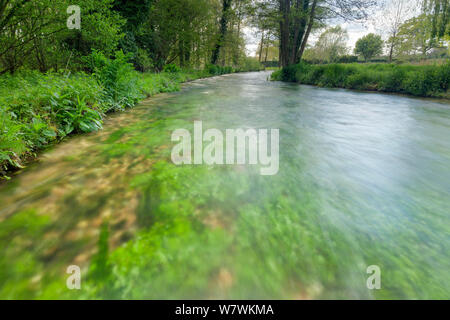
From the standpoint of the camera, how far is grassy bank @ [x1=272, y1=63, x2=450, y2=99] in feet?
23.2

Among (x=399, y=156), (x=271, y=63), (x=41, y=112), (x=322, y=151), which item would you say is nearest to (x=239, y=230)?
(x=322, y=151)

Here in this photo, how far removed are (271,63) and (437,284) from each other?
193 ft

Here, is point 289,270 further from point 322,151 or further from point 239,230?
point 322,151

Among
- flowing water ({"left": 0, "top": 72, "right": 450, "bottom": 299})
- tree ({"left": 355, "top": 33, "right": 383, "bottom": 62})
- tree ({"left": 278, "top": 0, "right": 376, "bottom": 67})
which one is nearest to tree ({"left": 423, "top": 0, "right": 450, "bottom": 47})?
tree ({"left": 278, "top": 0, "right": 376, "bottom": 67})

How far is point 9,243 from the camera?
1188 millimetres

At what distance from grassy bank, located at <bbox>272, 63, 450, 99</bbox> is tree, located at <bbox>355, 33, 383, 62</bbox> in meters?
35.0

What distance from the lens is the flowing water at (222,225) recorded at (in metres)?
1.04

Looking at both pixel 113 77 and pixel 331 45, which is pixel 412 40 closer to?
pixel 331 45

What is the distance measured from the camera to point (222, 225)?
4.56 ft

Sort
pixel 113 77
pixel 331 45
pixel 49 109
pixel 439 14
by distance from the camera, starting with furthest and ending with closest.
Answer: pixel 331 45 < pixel 439 14 < pixel 113 77 < pixel 49 109

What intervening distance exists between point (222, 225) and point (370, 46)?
4886cm

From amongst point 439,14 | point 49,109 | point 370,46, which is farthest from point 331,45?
point 49,109

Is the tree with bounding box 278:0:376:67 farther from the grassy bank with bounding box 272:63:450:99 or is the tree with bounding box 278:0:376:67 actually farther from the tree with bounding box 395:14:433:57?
the tree with bounding box 395:14:433:57

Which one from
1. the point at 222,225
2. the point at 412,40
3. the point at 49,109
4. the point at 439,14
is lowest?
the point at 222,225
